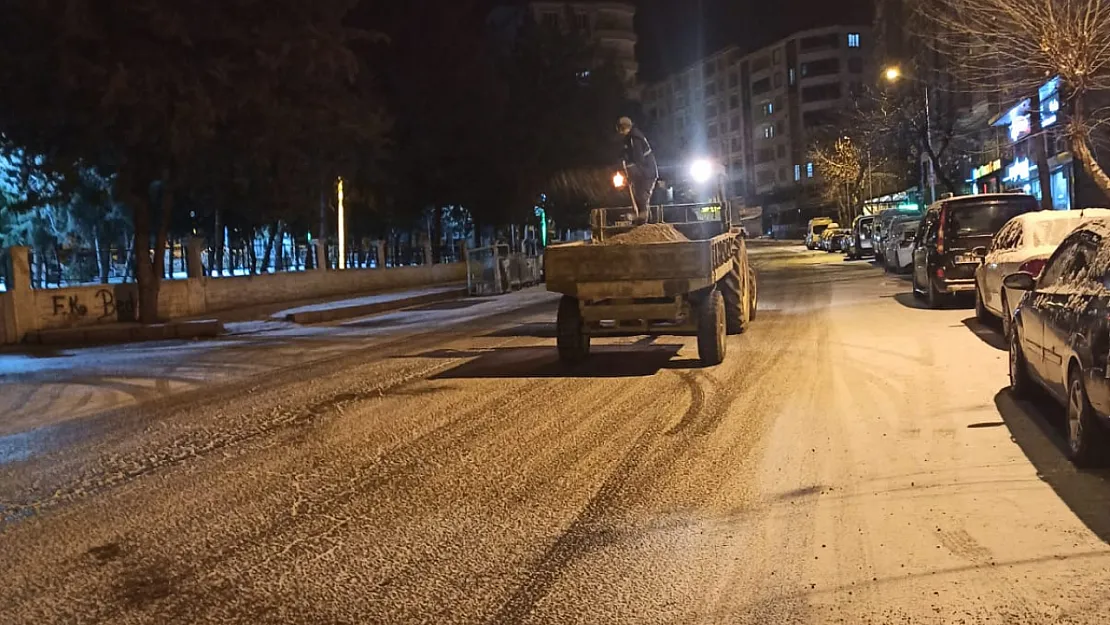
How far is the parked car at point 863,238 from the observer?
134 feet

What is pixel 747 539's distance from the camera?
18.6ft

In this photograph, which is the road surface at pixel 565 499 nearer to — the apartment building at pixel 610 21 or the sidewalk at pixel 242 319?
the sidewalk at pixel 242 319

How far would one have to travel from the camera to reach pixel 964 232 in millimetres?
16969

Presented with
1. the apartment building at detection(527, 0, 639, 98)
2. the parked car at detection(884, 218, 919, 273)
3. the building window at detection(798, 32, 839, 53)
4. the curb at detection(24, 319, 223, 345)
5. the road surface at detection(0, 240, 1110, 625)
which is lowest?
the road surface at detection(0, 240, 1110, 625)

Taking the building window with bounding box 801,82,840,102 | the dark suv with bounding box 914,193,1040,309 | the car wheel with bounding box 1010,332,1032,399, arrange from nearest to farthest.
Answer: the car wheel with bounding box 1010,332,1032,399
the dark suv with bounding box 914,193,1040,309
the building window with bounding box 801,82,840,102

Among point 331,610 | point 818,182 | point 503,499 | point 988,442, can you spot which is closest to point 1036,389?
point 988,442

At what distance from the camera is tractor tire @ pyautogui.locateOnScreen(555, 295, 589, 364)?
12.3 metres

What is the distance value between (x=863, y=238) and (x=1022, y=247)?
28.9 m

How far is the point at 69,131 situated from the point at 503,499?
53.3ft

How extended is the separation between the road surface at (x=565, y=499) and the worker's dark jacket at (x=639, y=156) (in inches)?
174

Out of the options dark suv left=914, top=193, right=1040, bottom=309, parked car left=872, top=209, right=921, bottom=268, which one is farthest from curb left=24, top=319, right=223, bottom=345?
parked car left=872, top=209, right=921, bottom=268

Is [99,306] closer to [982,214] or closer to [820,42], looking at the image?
[982,214]

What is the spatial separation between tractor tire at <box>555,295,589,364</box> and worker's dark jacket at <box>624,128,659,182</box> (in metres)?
4.11

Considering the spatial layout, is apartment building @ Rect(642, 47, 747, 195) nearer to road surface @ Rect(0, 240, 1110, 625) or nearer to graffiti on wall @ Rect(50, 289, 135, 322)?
graffiti on wall @ Rect(50, 289, 135, 322)
